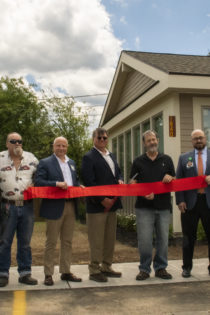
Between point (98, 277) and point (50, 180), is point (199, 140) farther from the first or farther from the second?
point (98, 277)

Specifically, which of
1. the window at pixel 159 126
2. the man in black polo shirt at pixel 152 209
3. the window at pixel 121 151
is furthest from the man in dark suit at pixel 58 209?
the window at pixel 121 151

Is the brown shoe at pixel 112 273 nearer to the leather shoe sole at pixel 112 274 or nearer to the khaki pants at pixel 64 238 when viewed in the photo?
the leather shoe sole at pixel 112 274

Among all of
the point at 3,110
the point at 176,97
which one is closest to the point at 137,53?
the point at 176,97

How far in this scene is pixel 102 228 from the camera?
5316 mm

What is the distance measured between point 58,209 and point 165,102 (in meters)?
5.16

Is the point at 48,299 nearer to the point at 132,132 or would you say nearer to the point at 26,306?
the point at 26,306

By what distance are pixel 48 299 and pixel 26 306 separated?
0.33 metres

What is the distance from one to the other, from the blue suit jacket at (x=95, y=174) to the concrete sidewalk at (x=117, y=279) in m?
1.00

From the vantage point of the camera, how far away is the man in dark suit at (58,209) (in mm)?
5066

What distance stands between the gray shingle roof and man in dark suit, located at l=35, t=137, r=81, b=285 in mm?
4163

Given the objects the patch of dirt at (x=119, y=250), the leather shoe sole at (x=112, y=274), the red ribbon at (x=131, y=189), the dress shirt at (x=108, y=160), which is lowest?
the patch of dirt at (x=119, y=250)

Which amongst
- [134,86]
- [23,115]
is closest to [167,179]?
[134,86]

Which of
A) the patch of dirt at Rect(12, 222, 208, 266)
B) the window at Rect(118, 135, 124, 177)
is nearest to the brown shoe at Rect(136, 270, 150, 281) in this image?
the patch of dirt at Rect(12, 222, 208, 266)

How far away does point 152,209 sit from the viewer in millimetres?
5457
